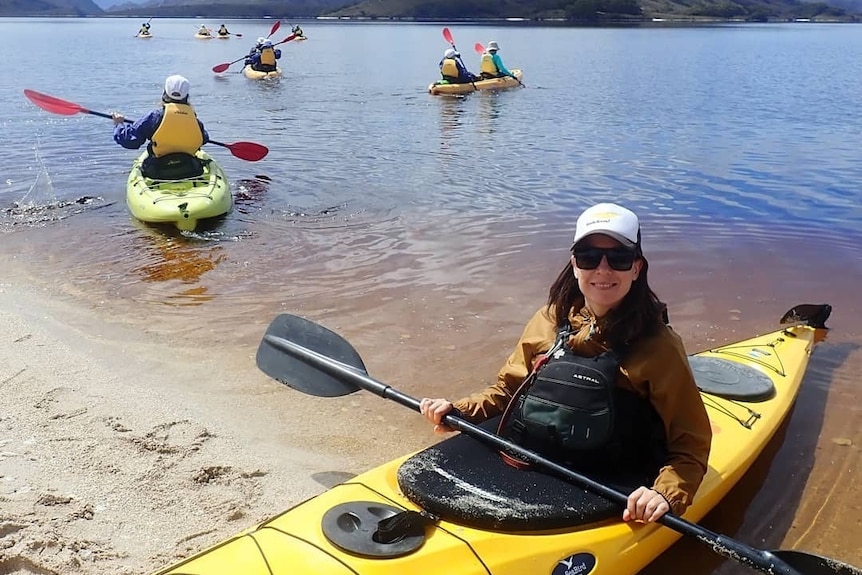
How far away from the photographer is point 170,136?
8.12m

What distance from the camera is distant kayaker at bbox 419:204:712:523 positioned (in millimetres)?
2477

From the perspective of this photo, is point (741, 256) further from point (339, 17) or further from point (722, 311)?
point (339, 17)

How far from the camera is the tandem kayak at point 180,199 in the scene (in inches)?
301

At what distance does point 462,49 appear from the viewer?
40062 mm

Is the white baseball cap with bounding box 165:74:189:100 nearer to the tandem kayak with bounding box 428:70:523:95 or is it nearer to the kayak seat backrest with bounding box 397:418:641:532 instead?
the kayak seat backrest with bounding box 397:418:641:532

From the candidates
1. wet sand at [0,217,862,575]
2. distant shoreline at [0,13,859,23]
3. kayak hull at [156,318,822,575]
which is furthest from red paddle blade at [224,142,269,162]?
distant shoreline at [0,13,859,23]

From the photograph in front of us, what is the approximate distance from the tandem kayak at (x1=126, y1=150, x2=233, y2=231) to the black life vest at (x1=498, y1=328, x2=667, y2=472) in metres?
5.72

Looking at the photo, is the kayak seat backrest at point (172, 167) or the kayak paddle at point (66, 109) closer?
the kayak seat backrest at point (172, 167)

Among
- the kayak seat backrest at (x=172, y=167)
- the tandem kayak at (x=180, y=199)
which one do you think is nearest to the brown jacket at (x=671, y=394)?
the tandem kayak at (x=180, y=199)

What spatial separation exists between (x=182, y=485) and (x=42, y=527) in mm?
586

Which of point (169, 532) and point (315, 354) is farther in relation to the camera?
point (315, 354)

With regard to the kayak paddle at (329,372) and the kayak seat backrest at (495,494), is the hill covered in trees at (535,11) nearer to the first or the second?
the kayak paddle at (329,372)

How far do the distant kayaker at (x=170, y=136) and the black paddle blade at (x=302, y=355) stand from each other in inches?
203

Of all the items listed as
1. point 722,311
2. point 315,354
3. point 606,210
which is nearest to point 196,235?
point 315,354
